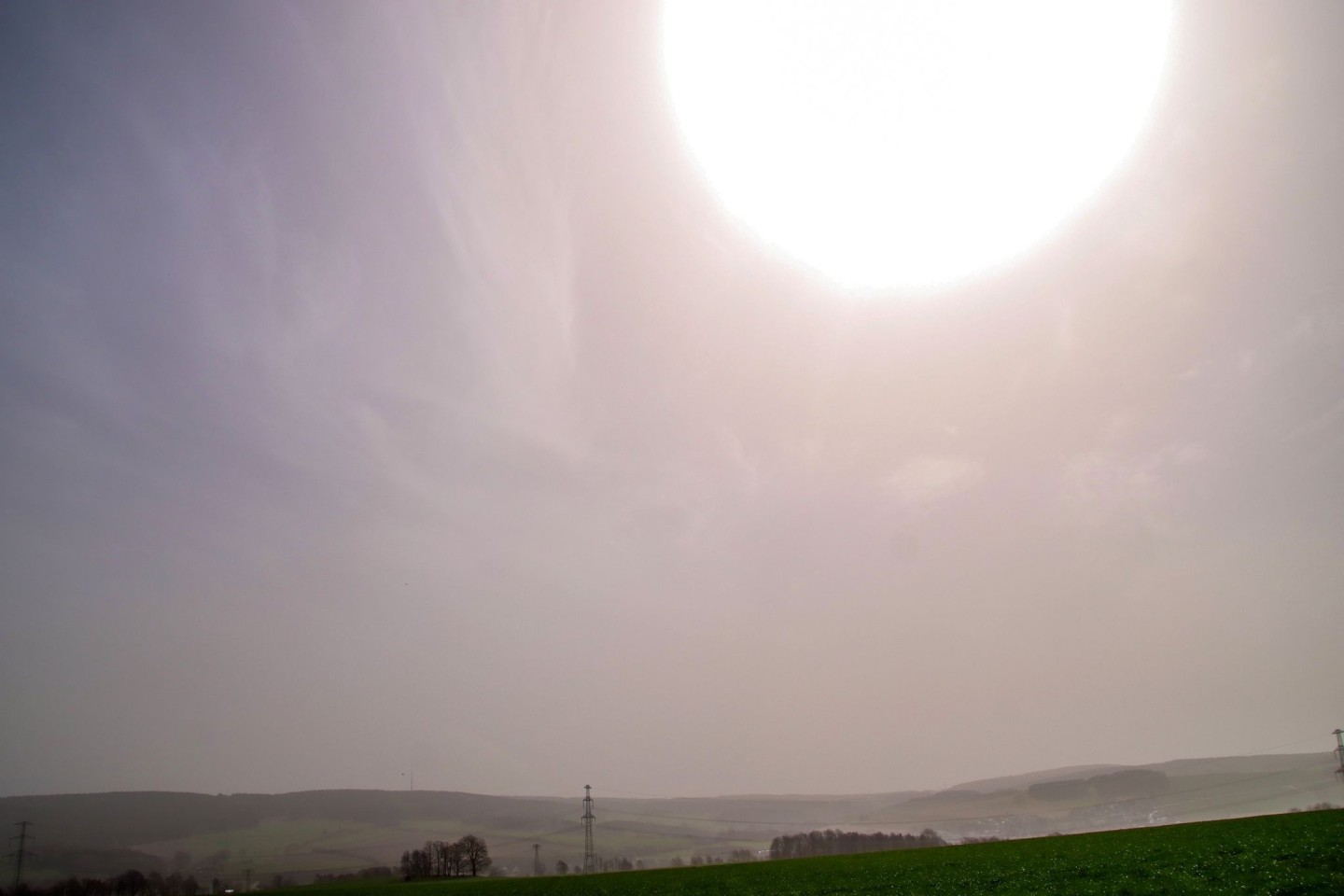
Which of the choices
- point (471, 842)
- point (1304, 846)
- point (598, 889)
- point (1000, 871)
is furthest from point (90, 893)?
point (1304, 846)

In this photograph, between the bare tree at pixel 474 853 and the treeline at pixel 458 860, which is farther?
the treeline at pixel 458 860

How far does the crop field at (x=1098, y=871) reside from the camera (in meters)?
23.7

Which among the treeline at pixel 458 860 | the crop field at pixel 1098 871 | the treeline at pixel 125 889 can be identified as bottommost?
the treeline at pixel 125 889

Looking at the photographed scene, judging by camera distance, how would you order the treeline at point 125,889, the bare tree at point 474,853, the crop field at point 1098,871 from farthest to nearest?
the treeline at point 125,889
the bare tree at point 474,853
the crop field at point 1098,871

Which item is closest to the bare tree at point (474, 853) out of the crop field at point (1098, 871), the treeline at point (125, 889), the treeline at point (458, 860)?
the treeline at point (458, 860)

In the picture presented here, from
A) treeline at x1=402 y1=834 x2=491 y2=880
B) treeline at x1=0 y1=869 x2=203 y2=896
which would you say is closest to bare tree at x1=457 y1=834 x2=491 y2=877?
treeline at x1=402 y1=834 x2=491 y2=880

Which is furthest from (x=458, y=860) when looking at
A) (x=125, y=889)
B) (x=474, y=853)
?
(x=125, y=889)

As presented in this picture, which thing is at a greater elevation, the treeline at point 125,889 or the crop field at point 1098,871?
the crop field at point 1098,871

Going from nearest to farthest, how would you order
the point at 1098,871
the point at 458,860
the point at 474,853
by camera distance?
the point at 1098,871, the point at 474,853, the point at 458,860

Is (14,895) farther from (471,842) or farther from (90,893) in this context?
(471,842)

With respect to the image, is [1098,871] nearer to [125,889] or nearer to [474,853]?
[474,853]

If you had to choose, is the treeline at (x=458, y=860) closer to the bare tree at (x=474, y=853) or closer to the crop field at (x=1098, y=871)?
the bare tree at (x=474, y=853)

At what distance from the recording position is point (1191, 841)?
3397 cm

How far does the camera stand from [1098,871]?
2847cm
